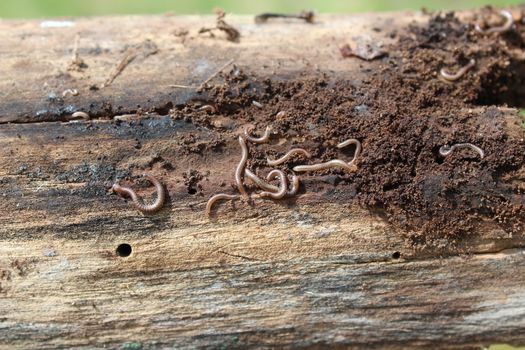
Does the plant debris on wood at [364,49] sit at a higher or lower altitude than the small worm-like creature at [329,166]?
higher

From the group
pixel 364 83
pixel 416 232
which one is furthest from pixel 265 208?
pixel 364 83

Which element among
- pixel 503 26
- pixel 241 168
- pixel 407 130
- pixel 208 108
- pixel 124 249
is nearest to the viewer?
pixel 124 249

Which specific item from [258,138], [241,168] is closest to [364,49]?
[258,138]

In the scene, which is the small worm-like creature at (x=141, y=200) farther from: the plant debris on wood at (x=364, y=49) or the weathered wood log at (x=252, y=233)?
the plant debris on wood at (x=364, y=49)

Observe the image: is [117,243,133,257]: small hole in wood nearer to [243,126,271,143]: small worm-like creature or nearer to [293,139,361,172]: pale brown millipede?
[243,126,271,143]: small worm-like creature

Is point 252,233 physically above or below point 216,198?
below

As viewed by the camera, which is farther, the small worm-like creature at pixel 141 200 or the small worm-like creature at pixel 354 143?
the small worm-like creature at pixel 354 143

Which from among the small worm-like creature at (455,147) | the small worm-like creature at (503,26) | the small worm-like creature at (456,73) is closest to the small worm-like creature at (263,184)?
the small worm-like creature at (455,147)

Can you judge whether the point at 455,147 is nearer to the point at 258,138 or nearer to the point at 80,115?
the point at 258,138
